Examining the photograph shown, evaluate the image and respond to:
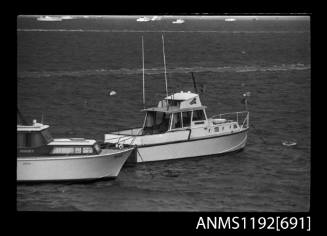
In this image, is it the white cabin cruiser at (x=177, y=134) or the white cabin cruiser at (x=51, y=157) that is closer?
the white cabin cruiser at (x=51, y=157)

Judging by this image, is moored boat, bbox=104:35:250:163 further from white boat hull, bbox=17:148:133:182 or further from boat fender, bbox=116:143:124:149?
white boat hull, bbox=17:148:133:182

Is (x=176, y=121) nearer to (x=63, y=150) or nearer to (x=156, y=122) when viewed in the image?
(x=156, y=122)

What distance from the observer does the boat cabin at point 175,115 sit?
46.9 metres

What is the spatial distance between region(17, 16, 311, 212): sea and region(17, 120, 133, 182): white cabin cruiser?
0.68m

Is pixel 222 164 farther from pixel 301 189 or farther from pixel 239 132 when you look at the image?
pixel 301 189

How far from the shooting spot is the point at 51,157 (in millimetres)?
39094

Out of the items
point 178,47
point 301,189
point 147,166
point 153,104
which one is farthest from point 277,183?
point 178,47

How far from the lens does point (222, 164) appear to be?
4694 cm

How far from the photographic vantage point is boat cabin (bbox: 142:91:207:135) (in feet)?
154

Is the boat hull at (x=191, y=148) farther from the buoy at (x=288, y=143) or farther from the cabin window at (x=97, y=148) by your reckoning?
the cabin window at (x=97, y=148)

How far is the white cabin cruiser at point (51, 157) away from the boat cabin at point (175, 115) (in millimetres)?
7257

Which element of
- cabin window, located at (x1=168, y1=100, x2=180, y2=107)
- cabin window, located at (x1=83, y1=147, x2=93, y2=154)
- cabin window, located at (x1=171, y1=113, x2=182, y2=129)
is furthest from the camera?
cabin window, located at (x1=168, y1=100, x2=180, y2=107)

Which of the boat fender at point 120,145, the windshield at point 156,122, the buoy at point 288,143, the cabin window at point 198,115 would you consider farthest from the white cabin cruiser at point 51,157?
the buoy at point 288,143

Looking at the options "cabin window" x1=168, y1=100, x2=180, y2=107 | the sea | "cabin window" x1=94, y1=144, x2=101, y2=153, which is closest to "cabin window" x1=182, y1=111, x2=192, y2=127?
"cabin window" x1=168, y1=100, x2=180, y2=107
